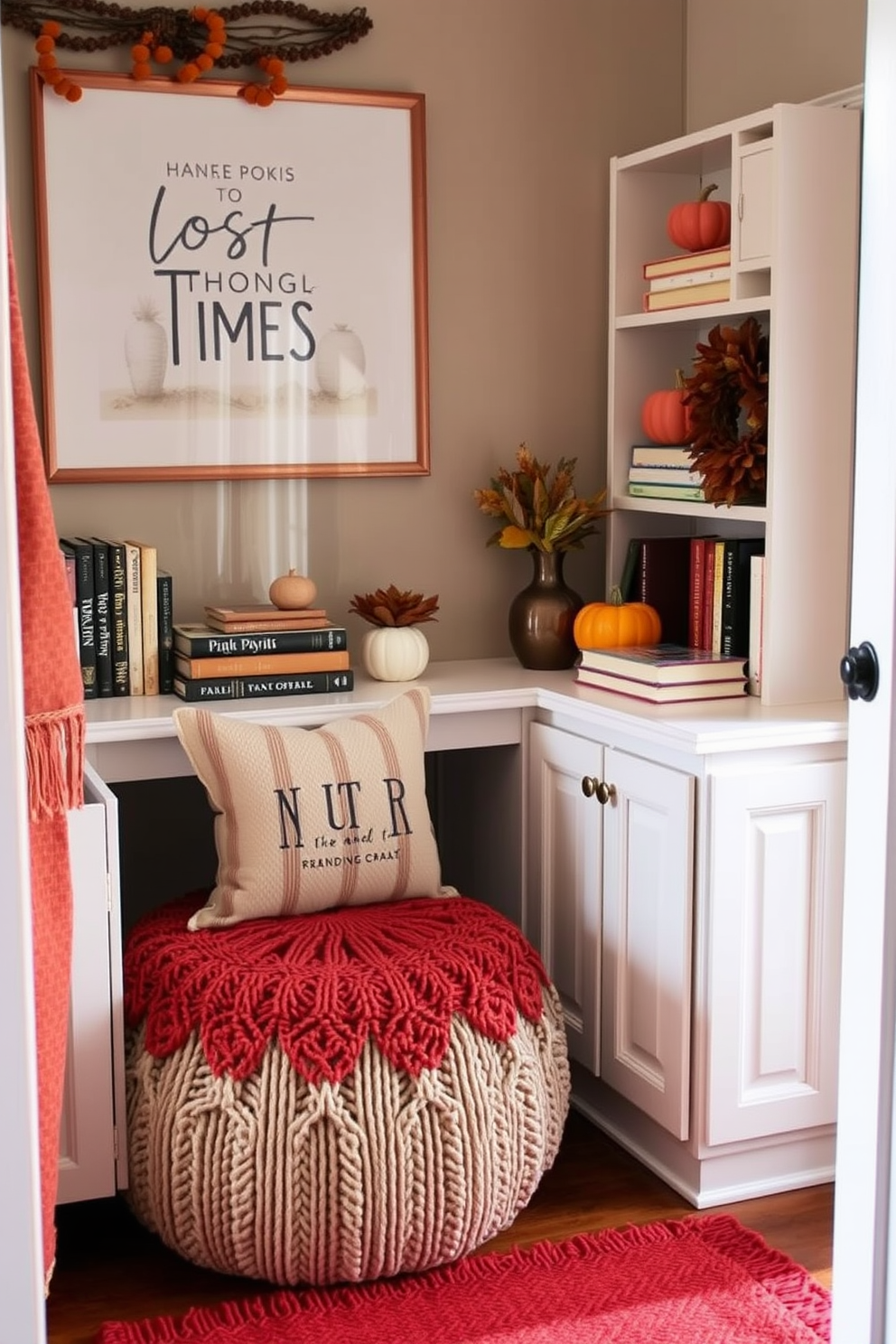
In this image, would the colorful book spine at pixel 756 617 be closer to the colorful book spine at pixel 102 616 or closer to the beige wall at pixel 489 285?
the beige wall at pixel 489 285

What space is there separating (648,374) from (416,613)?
0.73 metres

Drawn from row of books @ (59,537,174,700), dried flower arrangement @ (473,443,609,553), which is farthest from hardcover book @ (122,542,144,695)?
dried flower arrangement @ (473,443,609,553)

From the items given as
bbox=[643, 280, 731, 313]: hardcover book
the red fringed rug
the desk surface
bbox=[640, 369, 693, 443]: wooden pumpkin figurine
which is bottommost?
the red fringed rug

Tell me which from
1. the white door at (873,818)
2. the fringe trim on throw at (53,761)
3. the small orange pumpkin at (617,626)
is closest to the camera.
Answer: the fringe trim on throw at (53,761)

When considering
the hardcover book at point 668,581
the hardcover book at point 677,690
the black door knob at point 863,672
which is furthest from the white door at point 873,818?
the hardcover book at point 668,581

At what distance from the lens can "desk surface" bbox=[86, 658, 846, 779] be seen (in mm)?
2469

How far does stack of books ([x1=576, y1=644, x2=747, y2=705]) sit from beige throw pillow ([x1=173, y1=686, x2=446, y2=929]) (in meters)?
0.42

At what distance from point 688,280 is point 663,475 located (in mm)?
372

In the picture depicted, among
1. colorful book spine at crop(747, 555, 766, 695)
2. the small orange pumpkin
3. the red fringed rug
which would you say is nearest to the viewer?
the red fringed rug

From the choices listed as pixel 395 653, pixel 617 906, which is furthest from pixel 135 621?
pixel 617 906

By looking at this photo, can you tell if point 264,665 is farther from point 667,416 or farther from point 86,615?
point 667,416

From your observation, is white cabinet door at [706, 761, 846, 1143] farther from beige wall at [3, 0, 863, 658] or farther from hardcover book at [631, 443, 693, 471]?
beige wall at [3, 0, 863, 658]

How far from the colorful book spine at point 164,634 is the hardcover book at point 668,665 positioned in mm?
777

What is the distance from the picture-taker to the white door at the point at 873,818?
1.77 meters
